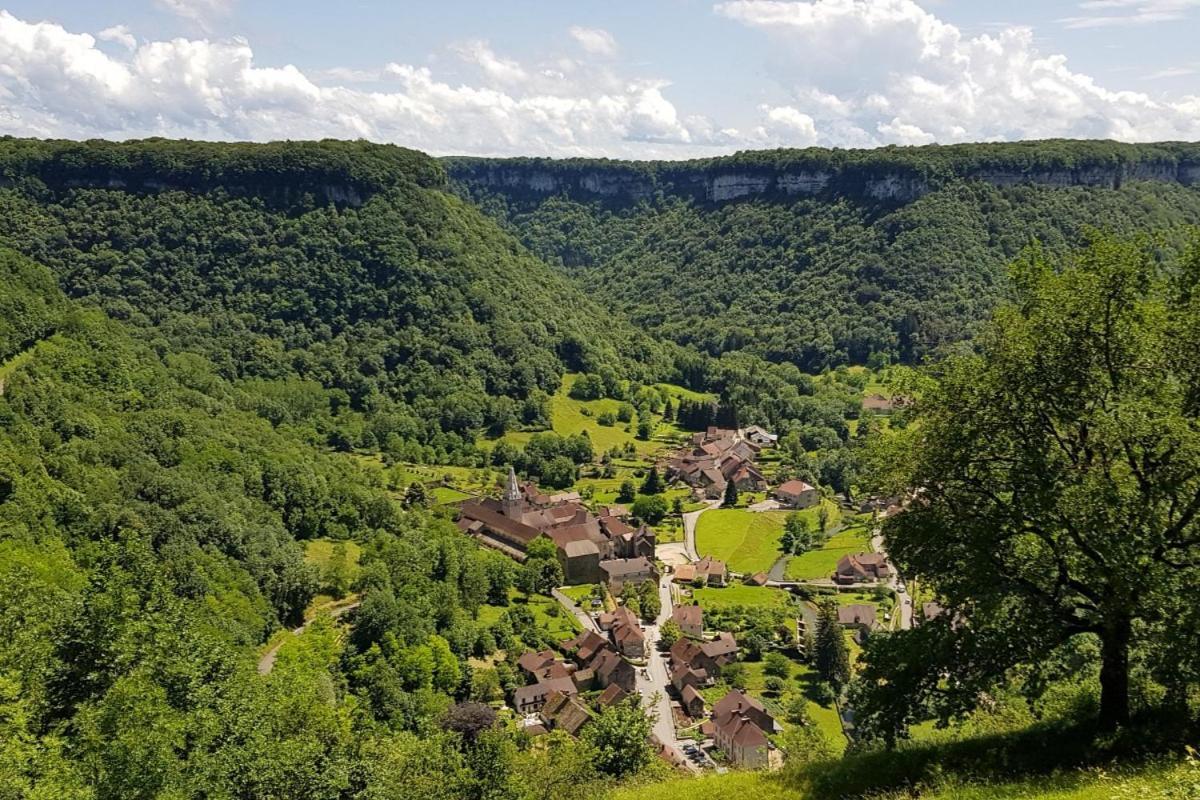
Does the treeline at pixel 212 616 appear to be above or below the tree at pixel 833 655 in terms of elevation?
above

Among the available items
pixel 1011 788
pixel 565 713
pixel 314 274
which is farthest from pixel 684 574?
pixel 314 274

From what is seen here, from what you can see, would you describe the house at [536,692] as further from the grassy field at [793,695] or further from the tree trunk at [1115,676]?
the tree trunk at [1115,676]

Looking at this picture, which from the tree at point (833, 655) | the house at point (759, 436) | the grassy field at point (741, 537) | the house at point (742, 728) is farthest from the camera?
the house at point (759, 436)

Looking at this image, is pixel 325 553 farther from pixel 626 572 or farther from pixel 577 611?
pixel 626 572

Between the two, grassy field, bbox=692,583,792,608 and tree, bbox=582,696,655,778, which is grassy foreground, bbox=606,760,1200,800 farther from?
grassy field, bbox=692,583,792,608

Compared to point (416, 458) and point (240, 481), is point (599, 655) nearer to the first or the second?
point (240, 481)

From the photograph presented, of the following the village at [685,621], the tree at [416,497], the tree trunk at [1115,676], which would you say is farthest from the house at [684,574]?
the tree trunk at [1115,676]

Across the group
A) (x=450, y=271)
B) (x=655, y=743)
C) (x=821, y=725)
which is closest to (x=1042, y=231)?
(x=450, y=271)
